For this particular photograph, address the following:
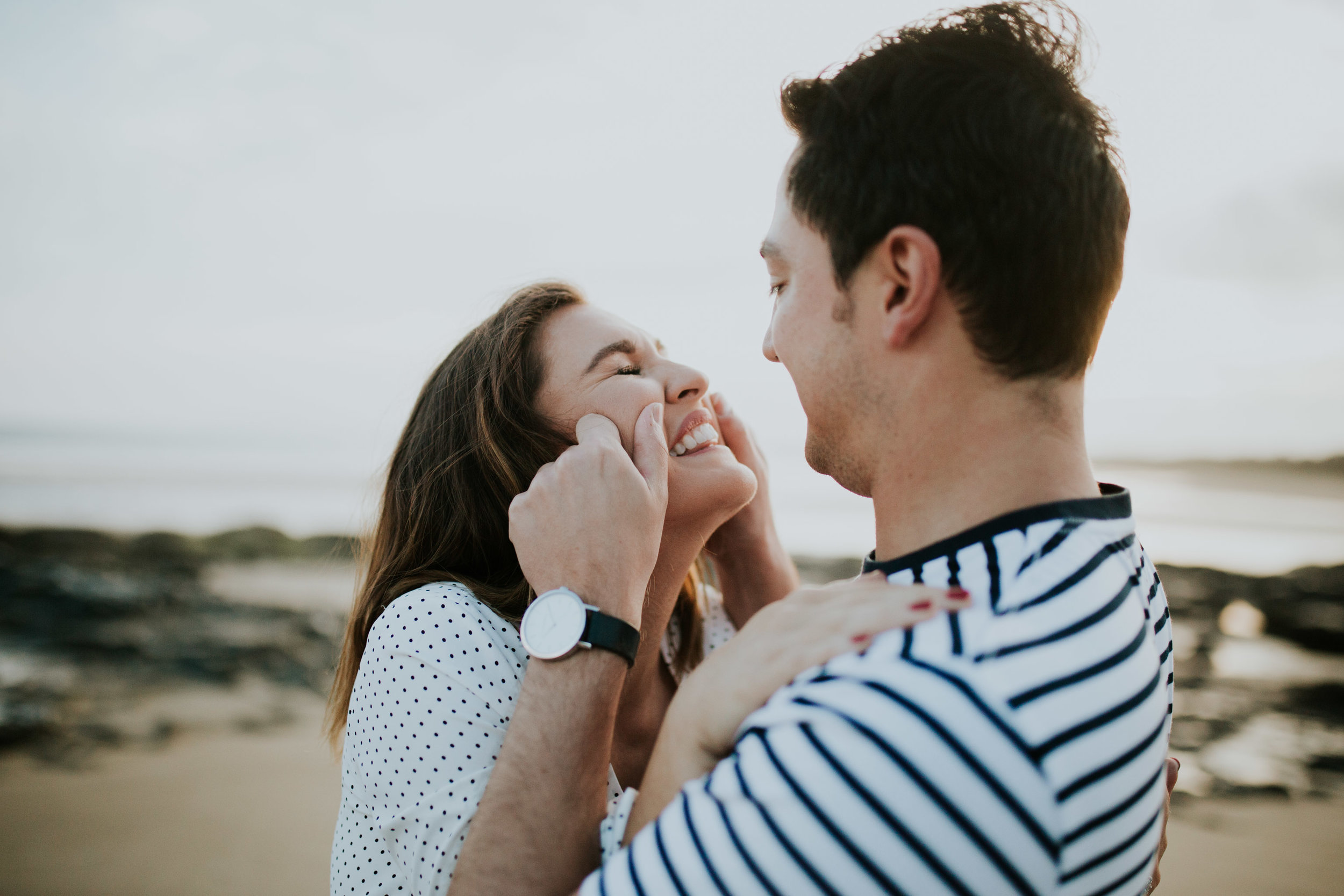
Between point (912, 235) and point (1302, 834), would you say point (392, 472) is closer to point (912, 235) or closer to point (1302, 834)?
point (912, 235)

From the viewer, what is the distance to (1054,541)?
145 centimetres

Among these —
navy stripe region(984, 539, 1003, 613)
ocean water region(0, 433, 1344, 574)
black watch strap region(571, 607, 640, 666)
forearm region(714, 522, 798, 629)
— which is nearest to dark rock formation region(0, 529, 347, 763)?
ocean water region(0, 433, 1344, 574)

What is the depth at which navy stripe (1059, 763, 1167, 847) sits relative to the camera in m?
→ 1.24

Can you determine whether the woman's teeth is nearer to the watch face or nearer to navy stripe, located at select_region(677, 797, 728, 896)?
the watch face

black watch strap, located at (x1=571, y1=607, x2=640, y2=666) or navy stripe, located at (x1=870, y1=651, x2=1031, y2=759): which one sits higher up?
navy stripe, located at (x1=870, y1=651, x2=1031, y2=759)

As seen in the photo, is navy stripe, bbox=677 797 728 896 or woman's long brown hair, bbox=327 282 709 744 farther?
woman's long brown hair, bbox=327 282 709 744

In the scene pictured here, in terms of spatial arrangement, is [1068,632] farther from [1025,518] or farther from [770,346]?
[770,346]

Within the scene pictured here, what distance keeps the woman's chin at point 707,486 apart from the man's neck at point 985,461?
3.19 feet

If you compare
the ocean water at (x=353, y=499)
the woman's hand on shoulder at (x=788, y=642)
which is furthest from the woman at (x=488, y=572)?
the ocean water at (x=353, y=499)

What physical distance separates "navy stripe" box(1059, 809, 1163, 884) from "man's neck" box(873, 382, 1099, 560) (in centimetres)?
58

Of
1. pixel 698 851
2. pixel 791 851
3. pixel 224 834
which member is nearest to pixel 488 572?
pixel 698 851

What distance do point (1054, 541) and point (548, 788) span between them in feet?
3.86

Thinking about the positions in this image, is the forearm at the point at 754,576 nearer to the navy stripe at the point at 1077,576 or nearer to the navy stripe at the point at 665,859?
the navy stripe at the point at 1077,576

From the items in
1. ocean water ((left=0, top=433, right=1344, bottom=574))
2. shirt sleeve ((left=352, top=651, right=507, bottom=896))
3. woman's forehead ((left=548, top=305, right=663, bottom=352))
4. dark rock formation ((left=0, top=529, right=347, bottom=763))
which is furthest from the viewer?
ocean water ((left=0, top=433, right=1344, bottom=574))
